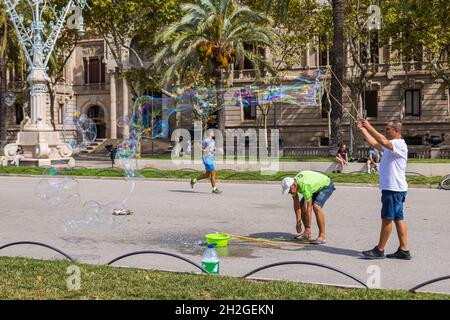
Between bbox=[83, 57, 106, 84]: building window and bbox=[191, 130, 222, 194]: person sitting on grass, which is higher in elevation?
bbox=[83, 57, 106, 84]: building window

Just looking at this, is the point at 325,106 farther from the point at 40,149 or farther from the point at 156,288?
the point at 156,288

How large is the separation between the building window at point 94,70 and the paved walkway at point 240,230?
36.9 m

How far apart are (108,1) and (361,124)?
25.4 m

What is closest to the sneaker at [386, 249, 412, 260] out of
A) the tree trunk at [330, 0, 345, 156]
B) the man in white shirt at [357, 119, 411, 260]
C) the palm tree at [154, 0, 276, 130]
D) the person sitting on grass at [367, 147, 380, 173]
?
the man in white shirt at [357, 119, 411, 260]

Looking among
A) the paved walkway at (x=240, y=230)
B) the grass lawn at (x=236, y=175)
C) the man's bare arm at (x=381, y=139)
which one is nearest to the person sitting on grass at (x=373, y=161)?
the grass lawn at (x=236, y=175)

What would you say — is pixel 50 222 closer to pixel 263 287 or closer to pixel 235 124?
pixel 263 287

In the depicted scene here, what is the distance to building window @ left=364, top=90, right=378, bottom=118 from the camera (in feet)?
141

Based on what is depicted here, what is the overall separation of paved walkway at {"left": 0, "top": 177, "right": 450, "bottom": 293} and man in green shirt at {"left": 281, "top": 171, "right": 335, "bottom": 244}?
16.0 inches

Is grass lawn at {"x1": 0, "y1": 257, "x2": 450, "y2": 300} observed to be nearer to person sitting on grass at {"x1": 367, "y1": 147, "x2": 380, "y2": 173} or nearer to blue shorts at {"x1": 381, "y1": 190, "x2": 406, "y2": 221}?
blue shorts at {"x1": 381, "y1": 190, "x2": 406, "y2": 221}

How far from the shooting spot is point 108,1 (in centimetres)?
3084

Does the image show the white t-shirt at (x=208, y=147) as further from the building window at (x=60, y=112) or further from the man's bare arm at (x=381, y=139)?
the building window at (x=60, y=112)

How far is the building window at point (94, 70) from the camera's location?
53188 millimetres

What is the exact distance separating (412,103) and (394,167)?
36118mm

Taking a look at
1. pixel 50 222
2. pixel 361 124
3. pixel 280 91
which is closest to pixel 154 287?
pixel 361 124
